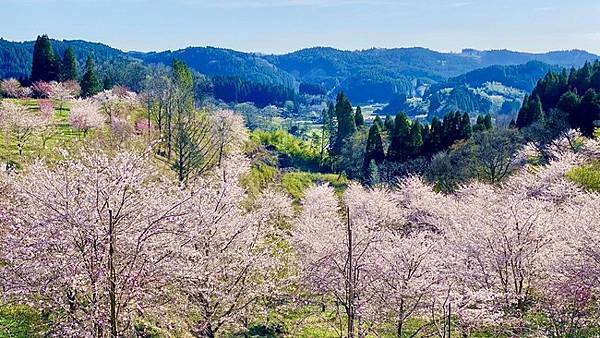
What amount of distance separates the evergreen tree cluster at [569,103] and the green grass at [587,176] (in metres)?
21.9

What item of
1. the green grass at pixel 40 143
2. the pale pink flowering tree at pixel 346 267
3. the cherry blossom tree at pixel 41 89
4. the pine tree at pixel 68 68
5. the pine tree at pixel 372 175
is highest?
the pine tree at pixel 68 68

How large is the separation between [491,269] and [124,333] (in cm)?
1198

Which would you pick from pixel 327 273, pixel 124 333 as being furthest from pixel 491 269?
pixel 124 333

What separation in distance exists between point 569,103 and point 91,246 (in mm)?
53993

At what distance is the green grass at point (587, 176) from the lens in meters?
27.6

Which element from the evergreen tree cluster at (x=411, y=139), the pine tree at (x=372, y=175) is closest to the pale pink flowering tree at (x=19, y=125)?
the pine tree at (x=372, y=175)

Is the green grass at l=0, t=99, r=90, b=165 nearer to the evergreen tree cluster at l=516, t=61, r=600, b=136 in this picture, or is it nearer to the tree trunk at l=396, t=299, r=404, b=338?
the tree trunk at l=396, t=299, r=404, b=338

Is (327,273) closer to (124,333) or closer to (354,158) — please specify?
(124,333)

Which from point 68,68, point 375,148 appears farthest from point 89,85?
point 375,148

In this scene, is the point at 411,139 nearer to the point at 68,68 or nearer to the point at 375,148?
the point at 375,148

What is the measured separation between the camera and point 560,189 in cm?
2786

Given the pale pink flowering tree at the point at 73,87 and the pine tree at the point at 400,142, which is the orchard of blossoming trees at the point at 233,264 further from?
the pale pink flowering tree at the point at 73,87

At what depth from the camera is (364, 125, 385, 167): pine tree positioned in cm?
5950

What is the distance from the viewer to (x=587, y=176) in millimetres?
28109
